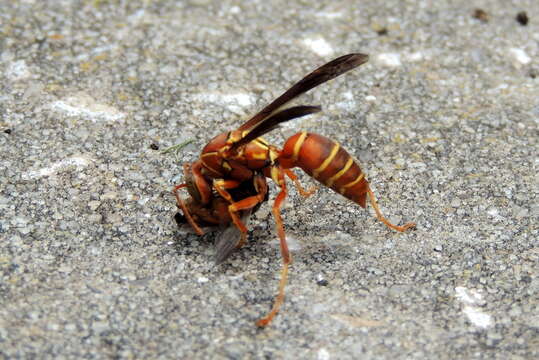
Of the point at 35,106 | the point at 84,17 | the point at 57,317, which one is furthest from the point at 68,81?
the point at 57,317

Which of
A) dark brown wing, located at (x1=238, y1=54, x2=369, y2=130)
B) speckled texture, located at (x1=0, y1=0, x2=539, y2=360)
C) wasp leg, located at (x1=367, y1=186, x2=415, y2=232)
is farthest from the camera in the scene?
wasp leg, located at (x1=367, y1=186, x2=415, y2=232)

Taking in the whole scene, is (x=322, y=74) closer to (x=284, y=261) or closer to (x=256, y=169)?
(x=256, y=169)

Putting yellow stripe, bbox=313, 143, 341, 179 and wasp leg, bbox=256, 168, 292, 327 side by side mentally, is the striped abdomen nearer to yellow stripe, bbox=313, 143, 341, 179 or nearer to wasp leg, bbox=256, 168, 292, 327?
yellow stripe, bbox=313, 143, 341, 179

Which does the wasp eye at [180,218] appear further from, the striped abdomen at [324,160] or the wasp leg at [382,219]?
the wasp leg at [382,219]

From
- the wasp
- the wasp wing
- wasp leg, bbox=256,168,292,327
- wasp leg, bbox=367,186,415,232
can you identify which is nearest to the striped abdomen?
the wasp

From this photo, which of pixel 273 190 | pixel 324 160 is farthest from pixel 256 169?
pixel 273 190

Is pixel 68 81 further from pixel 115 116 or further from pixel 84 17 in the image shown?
pixel 84 17

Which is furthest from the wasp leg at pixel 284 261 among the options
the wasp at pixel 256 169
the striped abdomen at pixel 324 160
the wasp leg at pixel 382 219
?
the wasp leg at pixel 382 219
